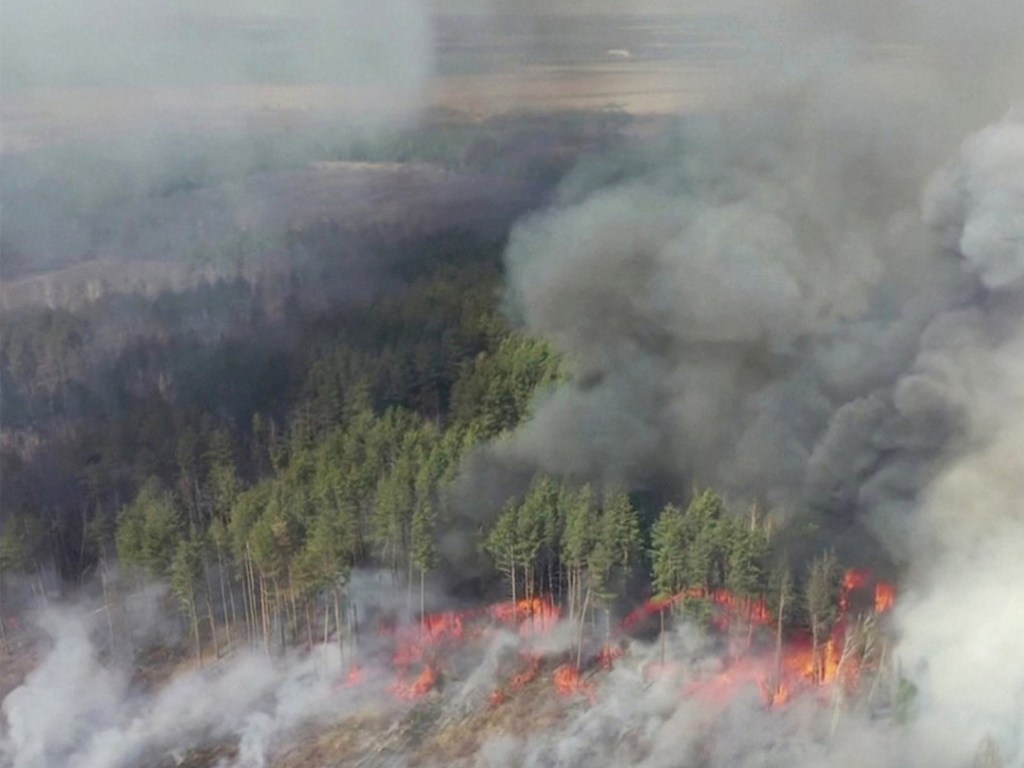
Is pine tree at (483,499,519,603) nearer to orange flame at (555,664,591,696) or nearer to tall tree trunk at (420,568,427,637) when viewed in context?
tall tree trunk at (420,568,427,637)

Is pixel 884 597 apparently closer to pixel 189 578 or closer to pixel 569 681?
pixel 569 681

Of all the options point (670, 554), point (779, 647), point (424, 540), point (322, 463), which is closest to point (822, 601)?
point (779, 647)

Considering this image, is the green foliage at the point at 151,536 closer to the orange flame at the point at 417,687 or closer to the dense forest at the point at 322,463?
the dense forest at the point at 322,463

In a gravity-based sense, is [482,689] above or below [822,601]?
below

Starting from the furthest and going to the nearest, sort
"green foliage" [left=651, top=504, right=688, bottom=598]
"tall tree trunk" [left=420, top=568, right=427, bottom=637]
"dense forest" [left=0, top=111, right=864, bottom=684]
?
1. "tall tree trunk" [left=420, top=568, right=427, bottom=637]
2. "dense forest" [left=0, top=111, right=864, bottom=684]
3. "green foliage" [left=651, top=504, right=688, bottom=598]

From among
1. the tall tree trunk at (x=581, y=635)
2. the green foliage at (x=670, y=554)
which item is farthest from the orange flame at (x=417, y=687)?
the green foliage at (x=670, y=554)

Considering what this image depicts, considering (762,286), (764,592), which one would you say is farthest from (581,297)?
(764,592)

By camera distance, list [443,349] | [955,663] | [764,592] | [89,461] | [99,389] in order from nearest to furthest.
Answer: [955,663] < [764,592] < [89,461] < [99,389] < [443,349]

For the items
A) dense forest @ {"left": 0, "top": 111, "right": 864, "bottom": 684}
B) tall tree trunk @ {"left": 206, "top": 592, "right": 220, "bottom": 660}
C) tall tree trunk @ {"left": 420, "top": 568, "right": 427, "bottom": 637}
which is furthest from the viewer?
tall tree trunk @ {"left": 206, "top": 592, "right": 220, "bottom": 660}

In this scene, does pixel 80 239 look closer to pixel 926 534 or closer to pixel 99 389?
pixel 99 389

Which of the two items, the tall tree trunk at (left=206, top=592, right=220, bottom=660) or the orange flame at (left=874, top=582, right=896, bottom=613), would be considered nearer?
the orange flame at (left=874, top=582, right=896, bottom=613)

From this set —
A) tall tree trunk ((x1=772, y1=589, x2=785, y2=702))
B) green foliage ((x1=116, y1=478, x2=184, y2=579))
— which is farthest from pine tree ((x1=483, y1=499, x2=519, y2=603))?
green foliage ((x1=116, y1=478, x2=184, y2=579))
